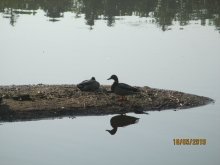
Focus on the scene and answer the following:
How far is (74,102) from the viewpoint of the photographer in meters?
24.1

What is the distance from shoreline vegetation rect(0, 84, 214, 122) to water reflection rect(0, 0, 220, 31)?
28.7 meters

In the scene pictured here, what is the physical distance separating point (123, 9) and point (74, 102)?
1750 inches

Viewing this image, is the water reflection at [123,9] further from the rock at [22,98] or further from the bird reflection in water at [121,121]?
the bird reflection in water at [121,121]

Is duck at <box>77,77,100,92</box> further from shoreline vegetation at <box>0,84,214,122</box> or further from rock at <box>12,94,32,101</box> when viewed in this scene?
rock at <box>12,94,32,101</box>

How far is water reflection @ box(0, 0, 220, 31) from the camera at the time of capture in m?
59.8

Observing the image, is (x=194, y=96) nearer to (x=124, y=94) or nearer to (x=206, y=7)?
(x=124, y=94)

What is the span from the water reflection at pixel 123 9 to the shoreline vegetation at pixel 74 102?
94.3 ft

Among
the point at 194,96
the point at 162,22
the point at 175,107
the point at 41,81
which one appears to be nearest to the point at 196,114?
the point at 175,107

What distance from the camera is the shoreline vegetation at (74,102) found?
74.2ft

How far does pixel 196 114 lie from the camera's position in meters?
24.4

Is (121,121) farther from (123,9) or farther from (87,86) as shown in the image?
(123,9)

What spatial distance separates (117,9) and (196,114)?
145 ft
